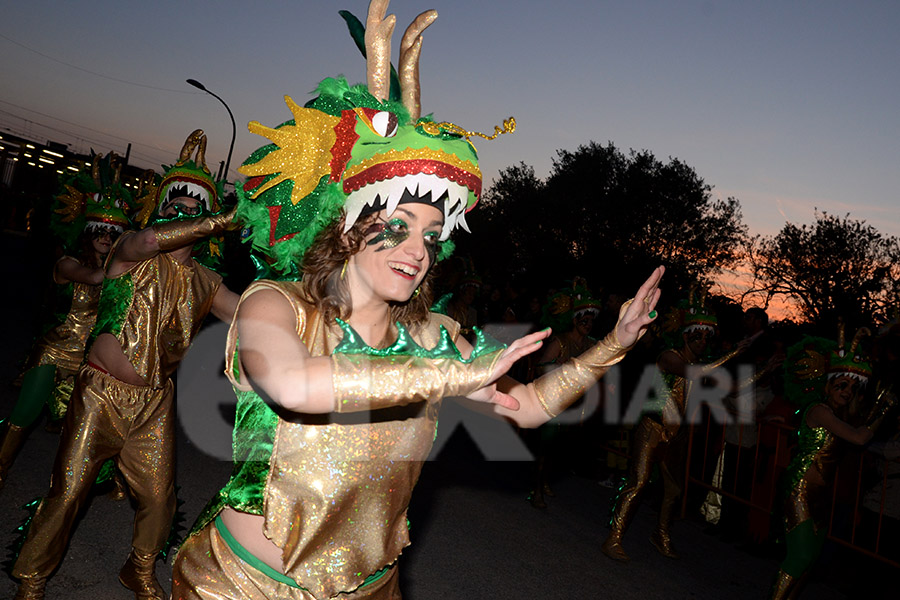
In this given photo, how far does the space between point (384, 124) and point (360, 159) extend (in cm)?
12

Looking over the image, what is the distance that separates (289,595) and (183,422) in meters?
7.38

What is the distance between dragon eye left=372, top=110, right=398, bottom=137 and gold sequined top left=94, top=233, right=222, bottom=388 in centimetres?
231

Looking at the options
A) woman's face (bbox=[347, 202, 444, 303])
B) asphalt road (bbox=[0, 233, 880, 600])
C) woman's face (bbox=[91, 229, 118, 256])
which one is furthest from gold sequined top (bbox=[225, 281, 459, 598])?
woman's face (bbox=[91, 229, 118, 256])

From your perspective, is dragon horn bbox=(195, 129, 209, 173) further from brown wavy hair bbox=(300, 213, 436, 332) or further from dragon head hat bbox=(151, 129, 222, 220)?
brown wavy hair bbox=(300, 213, 436, 332)

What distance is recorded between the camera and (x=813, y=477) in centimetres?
473

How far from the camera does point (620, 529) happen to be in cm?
594

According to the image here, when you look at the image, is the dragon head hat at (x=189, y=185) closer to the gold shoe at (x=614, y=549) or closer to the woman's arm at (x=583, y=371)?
the woman's arm at (x=583, y=371)

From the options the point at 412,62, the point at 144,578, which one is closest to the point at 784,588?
the point at 144,578

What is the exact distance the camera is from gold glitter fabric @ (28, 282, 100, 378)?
221 inches

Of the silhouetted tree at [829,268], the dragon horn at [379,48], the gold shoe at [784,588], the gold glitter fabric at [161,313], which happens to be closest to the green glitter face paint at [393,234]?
the dragon horn at [379,48]

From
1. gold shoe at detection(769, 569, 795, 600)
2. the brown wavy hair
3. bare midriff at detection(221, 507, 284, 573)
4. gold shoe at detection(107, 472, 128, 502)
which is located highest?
the brown wavy hair

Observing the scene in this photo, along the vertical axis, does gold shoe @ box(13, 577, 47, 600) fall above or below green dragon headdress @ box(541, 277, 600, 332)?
below

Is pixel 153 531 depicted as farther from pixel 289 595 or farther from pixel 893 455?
pixel 893 455

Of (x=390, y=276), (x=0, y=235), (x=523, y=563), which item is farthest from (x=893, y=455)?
(x=0, y=235)
